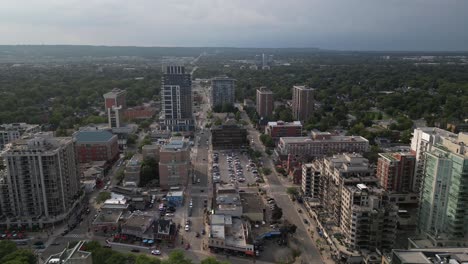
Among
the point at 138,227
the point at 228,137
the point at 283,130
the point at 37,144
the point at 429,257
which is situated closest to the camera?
the point at 429,257

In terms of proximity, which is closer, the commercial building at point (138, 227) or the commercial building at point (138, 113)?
→ the commercial building at point (138, 227)

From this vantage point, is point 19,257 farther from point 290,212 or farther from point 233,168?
point 233,168

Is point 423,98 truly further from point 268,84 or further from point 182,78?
point 182,78

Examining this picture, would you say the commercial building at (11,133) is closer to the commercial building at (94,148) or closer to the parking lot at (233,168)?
the commercial building at (94,148)

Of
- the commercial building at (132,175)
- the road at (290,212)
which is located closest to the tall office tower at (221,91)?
the road at (290,212)

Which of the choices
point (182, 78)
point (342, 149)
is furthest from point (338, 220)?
point (182, 78)

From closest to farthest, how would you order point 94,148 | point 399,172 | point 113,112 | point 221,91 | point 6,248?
point 6,248
point 399,172
point 94,148
point 113,112
point 221,91

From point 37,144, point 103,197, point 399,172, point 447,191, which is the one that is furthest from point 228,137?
point 447,191
